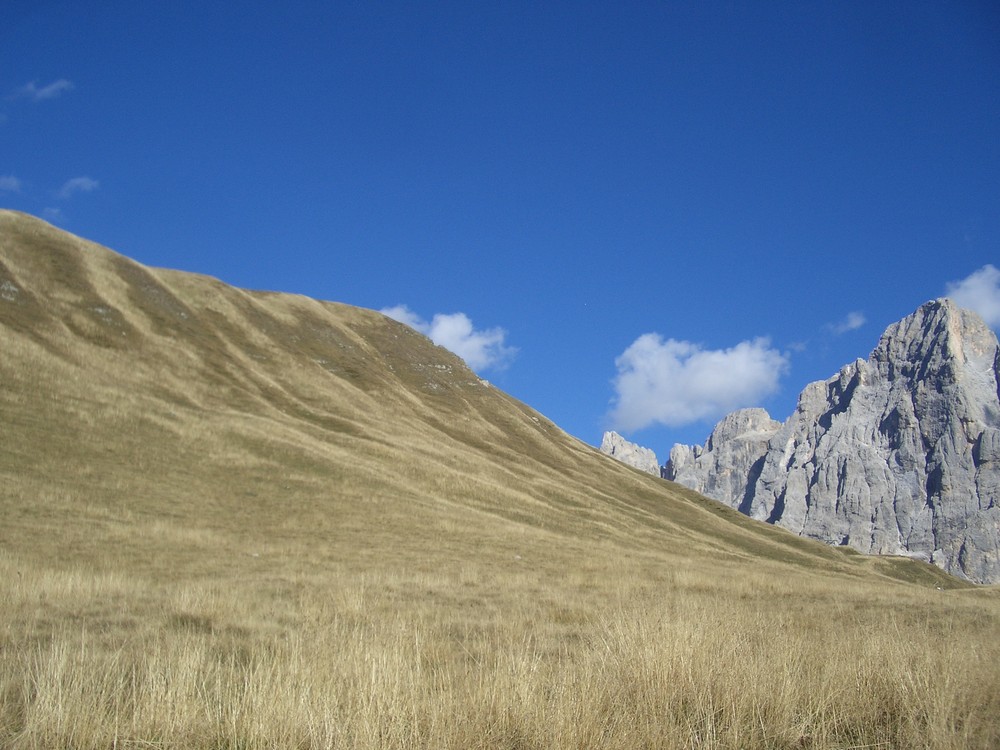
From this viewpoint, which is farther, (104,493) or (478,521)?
(478,521)

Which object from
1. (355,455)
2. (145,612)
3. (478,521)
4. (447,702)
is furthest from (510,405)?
(447,702)

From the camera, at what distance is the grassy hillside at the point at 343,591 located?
17.5 ft

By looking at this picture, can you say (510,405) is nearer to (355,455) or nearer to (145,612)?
(355,455)

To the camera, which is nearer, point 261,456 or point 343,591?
point 343,591

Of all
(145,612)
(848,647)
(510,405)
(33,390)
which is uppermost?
(510,405)

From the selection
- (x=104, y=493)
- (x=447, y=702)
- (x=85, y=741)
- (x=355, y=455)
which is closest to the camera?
(x=85, y=741)

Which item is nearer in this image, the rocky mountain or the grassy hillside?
the grassy hillside

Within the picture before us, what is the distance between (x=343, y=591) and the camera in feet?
48.2

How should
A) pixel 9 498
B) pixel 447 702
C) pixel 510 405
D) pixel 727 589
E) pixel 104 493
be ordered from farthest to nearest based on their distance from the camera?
pixel 510 405
pixel 104 493
pixel 9 498
pixel 727 589
pixel 447 702

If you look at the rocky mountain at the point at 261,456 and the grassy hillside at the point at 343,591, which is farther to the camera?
the rocky mountain at the point at 261,456

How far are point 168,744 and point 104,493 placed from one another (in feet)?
82.9

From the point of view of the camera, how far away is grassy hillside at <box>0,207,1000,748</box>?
5.33 metres

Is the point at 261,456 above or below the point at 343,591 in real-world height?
above

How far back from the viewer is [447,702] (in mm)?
5422
